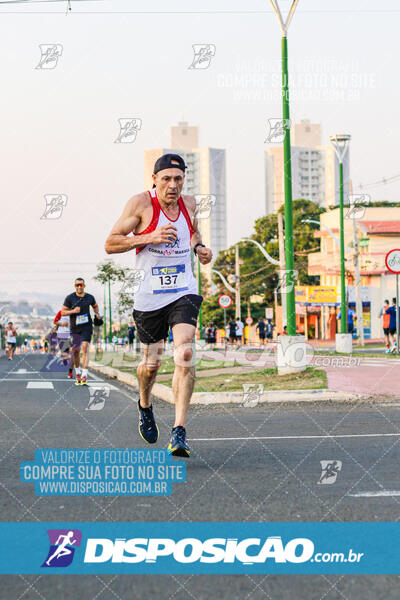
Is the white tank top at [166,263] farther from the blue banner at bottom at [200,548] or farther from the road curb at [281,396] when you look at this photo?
the road curb at [281,396]

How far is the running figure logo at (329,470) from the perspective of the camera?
5.39 meters

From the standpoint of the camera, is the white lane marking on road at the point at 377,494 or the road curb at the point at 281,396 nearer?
the white lane marking on road at the point at 377,494

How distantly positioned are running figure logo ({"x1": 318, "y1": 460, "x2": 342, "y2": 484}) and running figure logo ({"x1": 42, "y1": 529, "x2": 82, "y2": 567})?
6.21 feet

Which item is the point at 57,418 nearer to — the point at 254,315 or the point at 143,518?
the point at 143,518

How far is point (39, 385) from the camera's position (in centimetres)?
1641

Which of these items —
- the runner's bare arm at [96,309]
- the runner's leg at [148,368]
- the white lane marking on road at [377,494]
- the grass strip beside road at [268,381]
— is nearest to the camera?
the white lane marking on road at [377,494]

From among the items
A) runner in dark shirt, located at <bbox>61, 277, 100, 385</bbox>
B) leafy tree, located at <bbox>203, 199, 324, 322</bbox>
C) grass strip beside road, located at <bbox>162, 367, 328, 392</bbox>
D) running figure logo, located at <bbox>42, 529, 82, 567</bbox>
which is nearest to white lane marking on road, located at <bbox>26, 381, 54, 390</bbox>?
runner in dark shirt, located at <bbox>61, 277, 100, 385</bbox>

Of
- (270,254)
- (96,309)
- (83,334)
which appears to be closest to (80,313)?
(83,334)

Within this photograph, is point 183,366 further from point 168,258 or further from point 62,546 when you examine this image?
point 62,546

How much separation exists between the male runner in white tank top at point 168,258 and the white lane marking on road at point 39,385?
934 cm

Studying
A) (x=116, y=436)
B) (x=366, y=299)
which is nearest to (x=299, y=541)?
(x=116, y=436)

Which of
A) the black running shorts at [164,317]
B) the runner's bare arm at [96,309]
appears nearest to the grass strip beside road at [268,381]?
the runner's bare arm at [96,309]

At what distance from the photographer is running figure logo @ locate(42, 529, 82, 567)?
11.8 ft

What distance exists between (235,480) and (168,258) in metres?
1.77
